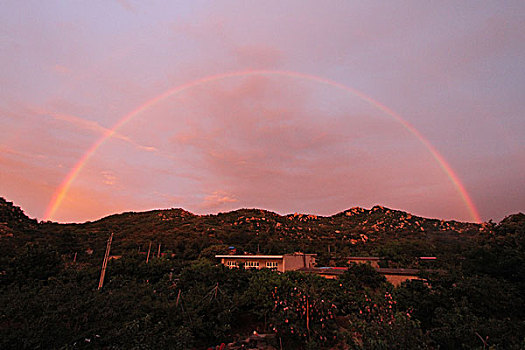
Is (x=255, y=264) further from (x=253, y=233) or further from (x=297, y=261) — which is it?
(x=253, y=233)

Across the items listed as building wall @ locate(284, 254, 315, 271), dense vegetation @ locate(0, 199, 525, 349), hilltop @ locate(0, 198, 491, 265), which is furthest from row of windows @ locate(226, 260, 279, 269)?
dense vegetation @ locate(0, 199, 525, 349)

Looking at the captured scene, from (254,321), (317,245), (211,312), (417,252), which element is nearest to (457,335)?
(211,312)

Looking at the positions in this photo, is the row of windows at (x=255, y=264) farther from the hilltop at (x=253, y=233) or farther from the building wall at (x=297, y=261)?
the hilltop at (x=253, y=233)

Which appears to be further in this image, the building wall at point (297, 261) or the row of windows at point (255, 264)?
the row of windows at point (255, 264)

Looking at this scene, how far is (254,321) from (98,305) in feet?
23.5

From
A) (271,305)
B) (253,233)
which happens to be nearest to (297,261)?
(271,305)

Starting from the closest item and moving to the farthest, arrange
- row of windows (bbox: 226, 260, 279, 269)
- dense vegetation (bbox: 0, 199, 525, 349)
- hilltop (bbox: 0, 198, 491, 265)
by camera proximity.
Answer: dense vegetation (bbox: 0, 199, 525, 349)
row of windows (bbox: 226, 260, 279, 269)
hilltop (bbox: 0, 198, 491, 265)

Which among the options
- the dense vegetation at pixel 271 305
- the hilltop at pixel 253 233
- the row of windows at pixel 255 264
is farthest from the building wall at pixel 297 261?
the dense vegetation at pixel 271 305

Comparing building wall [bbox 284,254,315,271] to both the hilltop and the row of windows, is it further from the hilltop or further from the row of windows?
the hilltop

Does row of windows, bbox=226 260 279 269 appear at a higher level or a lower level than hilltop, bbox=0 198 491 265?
lower

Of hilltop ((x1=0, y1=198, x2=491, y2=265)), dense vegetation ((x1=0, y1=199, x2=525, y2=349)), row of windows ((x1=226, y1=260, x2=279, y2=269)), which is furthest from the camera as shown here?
hilltop ((x1=0, y1=198, x2=491, y2=265))

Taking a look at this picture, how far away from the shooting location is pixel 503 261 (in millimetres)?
9727

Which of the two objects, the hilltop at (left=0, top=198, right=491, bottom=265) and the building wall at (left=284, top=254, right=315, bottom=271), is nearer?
the building wall at (left=284, top=254, right=315, bottom=271)

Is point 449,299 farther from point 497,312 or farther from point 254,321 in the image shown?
point 254,321
